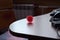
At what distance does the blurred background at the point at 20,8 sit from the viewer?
2432 mm

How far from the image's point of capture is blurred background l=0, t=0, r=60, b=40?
243 cm

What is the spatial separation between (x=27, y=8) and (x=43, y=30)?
2.06 m

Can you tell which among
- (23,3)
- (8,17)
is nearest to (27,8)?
(23,3)

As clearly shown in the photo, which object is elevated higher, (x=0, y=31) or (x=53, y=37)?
(x=53, y=37)

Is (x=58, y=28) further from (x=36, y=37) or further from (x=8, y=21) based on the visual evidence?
(x=8, y=21)

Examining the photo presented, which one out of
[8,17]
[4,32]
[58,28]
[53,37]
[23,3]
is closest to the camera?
[53,37]

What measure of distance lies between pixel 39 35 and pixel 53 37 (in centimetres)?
9

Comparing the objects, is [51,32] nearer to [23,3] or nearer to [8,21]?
[8,21]

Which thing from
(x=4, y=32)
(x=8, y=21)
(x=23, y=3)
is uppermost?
(x=23, y=3)

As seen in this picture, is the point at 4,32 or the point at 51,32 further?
the point at 4,32

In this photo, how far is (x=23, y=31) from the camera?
3.18 ft

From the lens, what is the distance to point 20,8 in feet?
9.95

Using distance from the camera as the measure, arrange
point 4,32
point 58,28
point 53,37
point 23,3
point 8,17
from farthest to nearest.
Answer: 1. point 23,3
2. point 4,32
3. point 8,17
4. point 58,28
5. point 53,37

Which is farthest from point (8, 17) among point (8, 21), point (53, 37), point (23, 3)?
point (53, 37)
